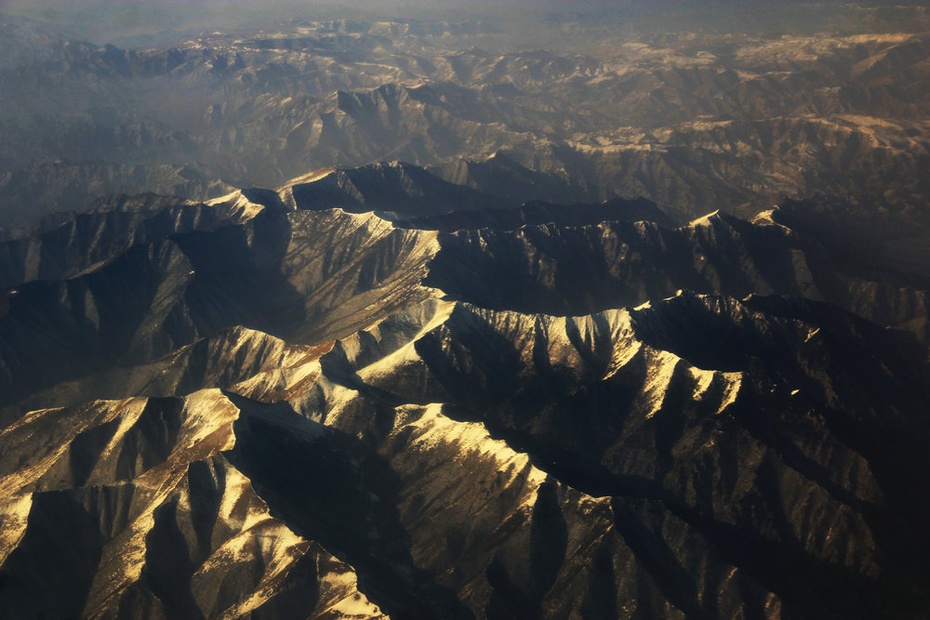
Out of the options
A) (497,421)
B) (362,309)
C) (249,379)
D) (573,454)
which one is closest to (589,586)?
(573,454)

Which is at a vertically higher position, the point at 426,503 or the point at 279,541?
the point at 279,541

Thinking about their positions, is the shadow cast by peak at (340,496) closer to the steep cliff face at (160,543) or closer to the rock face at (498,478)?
the rock face at (498,478)

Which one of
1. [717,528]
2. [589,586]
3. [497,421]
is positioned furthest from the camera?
[497,421]

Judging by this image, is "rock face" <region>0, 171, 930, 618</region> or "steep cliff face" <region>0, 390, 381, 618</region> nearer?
"steep cliff face" <region>0, 390, 381, 618</region>

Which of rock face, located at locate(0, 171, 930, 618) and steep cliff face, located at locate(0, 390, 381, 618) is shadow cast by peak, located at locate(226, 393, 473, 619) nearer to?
rock face, located at locate(0, 171, 930, 618)

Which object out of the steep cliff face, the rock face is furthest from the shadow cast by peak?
the steep cliff face

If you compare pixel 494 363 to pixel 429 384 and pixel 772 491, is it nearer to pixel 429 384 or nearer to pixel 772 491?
pixel 429 384

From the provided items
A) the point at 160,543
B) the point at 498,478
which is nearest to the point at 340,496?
the point at 498,478

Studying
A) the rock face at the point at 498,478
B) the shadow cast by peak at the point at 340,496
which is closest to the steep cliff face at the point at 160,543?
the rock face at the point at 498,478

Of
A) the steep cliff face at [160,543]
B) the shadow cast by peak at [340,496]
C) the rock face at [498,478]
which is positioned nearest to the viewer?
the steep cliff face at [160,543]

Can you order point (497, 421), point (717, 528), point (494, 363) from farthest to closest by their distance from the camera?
1. point (494, 363)
2. point (497, 421)
3. point (717, 528)

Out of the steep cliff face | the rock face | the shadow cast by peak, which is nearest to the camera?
the steep cliff face
